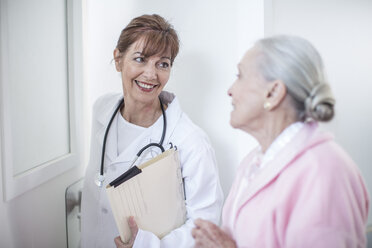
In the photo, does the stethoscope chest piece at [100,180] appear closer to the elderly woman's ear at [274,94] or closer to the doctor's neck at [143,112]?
the doctor's neck at [143,112]

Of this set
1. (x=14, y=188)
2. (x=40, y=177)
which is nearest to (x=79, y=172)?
(x=40, y=177)

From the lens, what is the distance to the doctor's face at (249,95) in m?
0.69

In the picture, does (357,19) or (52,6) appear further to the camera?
(357,19)

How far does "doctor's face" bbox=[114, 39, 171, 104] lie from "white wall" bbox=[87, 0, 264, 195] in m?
0.29

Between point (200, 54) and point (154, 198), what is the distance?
70 centimetres

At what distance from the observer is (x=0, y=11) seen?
0.87 metres

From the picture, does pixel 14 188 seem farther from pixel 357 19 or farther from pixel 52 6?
pixel 357 19

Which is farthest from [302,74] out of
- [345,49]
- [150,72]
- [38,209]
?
[38,209]

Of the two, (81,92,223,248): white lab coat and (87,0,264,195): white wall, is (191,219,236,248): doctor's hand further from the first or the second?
(87,0,264,195): white wall

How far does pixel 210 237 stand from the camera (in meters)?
0.74

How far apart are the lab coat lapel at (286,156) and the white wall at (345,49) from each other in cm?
65

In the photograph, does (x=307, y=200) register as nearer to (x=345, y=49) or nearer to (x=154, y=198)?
(x=154, y=198)

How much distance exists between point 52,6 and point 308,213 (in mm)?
1215

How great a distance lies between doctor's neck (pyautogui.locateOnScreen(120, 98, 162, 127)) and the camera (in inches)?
44.6
